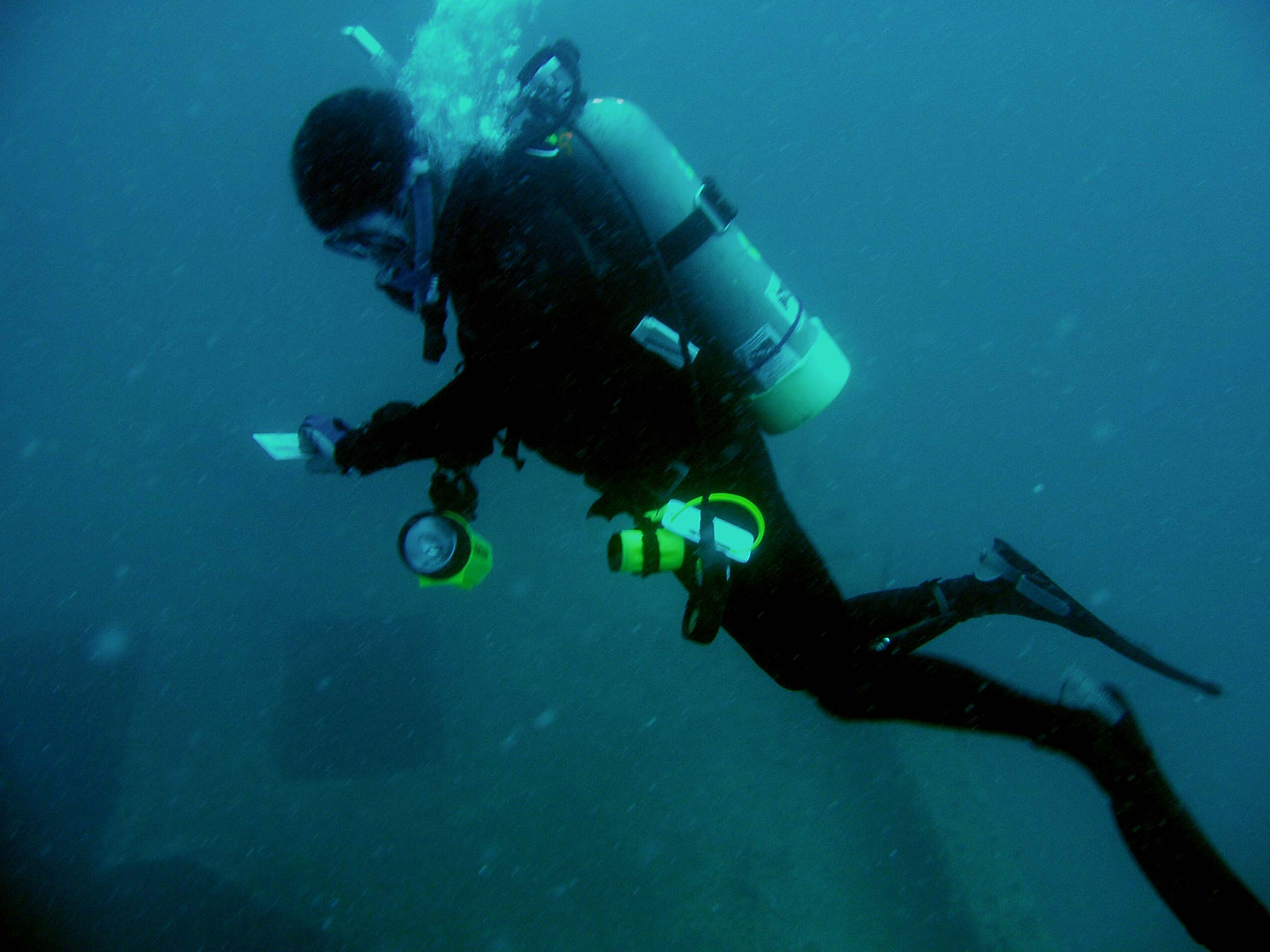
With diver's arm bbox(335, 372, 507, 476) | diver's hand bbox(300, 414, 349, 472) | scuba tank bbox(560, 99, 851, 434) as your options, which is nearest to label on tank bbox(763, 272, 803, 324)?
scuba tank bbox(560, 99, 851, 434)

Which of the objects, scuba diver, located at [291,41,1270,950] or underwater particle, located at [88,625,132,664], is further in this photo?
underwater particle, located at [88,625,132,664]

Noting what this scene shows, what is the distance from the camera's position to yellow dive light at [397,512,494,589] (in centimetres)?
174

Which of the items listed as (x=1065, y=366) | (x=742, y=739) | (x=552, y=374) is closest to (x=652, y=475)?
(x=552, y=374)

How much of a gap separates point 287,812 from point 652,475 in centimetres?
408

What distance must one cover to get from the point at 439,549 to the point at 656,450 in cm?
76

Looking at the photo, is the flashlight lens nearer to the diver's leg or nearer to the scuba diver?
the scuba diver

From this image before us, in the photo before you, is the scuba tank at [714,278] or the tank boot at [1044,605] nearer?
the scuba tank at [714,278]

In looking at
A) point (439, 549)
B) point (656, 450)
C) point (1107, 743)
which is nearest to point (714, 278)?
point (656, 450)

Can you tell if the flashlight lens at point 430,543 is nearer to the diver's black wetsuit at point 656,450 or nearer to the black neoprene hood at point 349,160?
the diver's black wetsuit at point 656,450

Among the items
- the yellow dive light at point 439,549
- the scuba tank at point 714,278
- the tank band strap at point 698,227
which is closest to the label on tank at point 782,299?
the scuba tank at point 714,278

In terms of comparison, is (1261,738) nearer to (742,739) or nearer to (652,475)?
(742,739)

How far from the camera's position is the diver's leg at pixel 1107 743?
1907mm

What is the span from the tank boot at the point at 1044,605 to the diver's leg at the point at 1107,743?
0.76 feet

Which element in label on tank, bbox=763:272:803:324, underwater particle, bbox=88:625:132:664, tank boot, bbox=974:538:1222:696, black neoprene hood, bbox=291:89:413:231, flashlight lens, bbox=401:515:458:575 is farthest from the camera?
underwater particle, bbox=88:625:132:664
